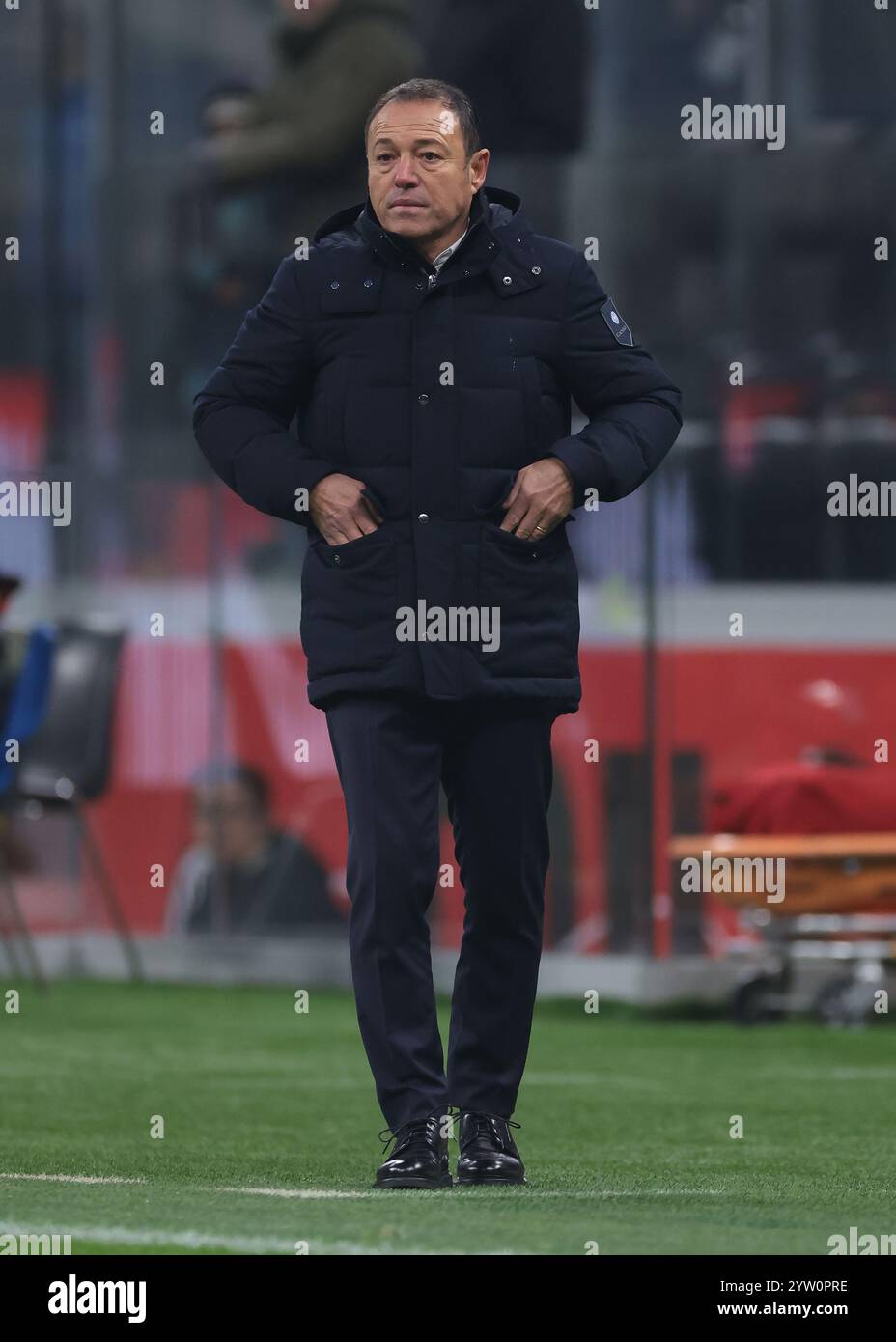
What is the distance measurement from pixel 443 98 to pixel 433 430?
55 cm

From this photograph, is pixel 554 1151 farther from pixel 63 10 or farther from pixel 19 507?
pixel 63 10

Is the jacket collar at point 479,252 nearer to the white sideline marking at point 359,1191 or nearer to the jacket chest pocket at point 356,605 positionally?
the jacket chest pocket at point 356,605

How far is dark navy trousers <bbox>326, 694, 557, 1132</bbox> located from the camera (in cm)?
556

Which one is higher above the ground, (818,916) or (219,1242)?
(818,916)

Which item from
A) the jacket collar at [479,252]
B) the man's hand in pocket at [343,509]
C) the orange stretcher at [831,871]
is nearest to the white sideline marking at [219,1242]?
the man's hand in pocket at [343,509]

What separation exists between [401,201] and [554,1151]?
1.96 meters

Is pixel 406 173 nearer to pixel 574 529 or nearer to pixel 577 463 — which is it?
pixel 577 463

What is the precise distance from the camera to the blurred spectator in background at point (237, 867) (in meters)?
12.8

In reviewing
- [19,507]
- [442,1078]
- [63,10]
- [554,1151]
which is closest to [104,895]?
[19,507]

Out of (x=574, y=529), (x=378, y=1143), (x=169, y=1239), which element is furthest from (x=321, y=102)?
(x=169, y=1239)

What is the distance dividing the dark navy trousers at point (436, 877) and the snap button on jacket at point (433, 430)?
9cm

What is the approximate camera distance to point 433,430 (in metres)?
5.55

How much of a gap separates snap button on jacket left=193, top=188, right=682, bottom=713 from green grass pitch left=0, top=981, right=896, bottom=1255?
878 mm

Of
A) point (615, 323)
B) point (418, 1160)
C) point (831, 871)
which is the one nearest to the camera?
point (418, 1160)
